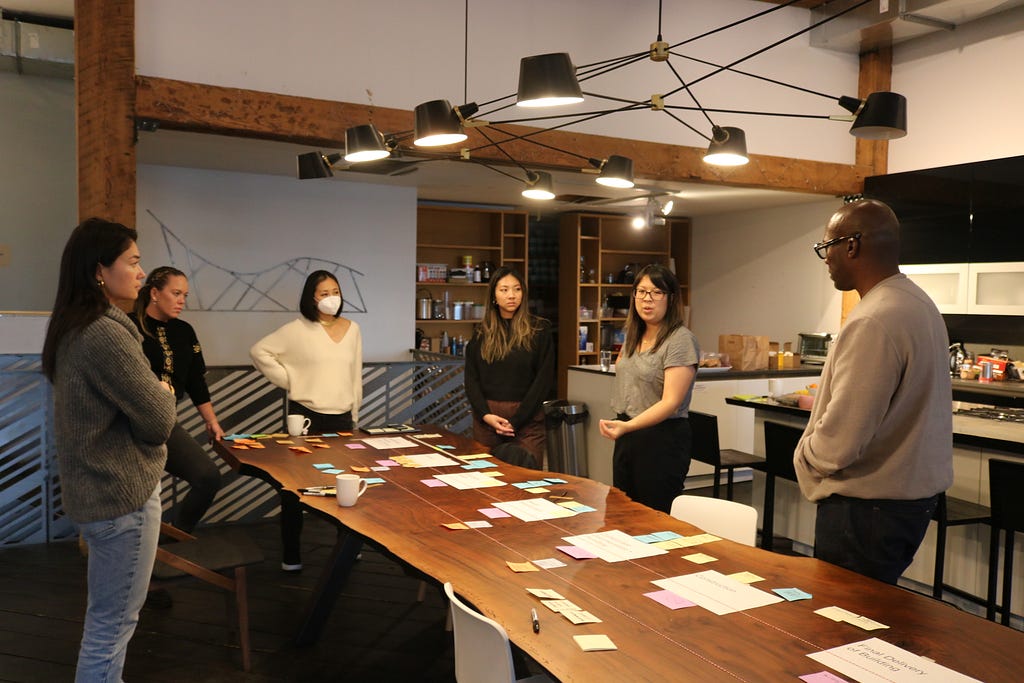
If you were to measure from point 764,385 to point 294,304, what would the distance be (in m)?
3.91

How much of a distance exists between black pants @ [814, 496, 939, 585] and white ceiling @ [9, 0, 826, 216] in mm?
4284

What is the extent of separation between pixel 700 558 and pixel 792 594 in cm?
30

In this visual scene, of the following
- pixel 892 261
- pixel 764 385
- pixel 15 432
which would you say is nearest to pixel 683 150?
pixel 764 385

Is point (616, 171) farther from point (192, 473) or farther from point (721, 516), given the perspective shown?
point (192, 473)

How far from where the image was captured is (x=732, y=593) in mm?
1921

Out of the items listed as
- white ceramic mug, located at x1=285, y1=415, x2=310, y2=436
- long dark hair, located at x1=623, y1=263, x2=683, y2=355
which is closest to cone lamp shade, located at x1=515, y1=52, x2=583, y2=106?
long dark hair, located at x1=623, y1=263, x2=683, y2=355

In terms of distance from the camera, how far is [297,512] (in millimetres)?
4363

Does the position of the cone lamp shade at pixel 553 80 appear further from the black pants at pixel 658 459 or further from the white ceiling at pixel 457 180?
the white ceiling at pixel 457 180

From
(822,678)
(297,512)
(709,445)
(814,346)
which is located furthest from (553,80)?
(814,346)

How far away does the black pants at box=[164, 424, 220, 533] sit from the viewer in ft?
13.2

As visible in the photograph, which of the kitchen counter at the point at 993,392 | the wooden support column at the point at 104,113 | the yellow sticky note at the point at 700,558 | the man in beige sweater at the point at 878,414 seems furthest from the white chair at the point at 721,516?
the kitchen counter at the point at 993,392

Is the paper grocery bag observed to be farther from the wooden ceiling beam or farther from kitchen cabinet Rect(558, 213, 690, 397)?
kitchen cabinet Rect(558, 213, 690, 397)

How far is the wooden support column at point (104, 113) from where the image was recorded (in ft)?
14.6

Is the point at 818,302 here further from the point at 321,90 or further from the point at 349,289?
the point at 321,90
